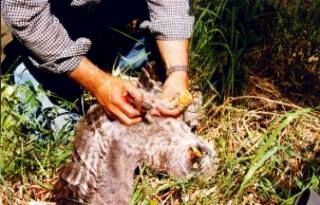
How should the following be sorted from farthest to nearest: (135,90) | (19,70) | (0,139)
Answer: (19,70), (0,139), (135,90)

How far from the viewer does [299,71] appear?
2479 mm

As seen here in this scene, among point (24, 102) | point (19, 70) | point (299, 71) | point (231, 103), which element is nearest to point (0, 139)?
point (24, 102)

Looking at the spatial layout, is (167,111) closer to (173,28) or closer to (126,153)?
(126,153)

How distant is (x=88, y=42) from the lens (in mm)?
2258

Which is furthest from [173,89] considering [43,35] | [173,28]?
[43,35]

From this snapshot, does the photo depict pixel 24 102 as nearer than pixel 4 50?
Yes

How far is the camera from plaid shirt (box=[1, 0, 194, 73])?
2109 millimetres

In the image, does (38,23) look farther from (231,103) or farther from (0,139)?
(231,103)

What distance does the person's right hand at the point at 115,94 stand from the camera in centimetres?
206

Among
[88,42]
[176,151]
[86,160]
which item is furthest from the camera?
[88,42]

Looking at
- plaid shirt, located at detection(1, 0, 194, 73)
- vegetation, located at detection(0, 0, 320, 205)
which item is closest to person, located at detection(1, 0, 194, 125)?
plaid shirt, located at detection(1, 0, 194, 73)

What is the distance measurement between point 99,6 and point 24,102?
440mm

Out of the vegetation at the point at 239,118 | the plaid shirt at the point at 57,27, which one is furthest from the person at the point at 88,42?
the vegetation at the point at 239,118

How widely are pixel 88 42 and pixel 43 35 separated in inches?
6.6
